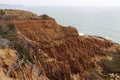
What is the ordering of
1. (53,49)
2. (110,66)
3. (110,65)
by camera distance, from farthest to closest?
1. (110,65)
2. (110,66)
3. (53,49)

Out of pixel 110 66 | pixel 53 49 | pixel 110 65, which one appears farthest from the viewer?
pixel 110 65

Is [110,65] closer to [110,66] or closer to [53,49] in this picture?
[110,66]

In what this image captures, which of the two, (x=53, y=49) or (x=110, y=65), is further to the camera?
(x=110, y=65)

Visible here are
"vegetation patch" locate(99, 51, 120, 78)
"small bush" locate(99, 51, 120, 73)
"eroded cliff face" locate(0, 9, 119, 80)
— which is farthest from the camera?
"small bush" locate(99, 51, 120, 73)

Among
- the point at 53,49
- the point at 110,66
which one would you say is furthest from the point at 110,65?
the point at 53,49

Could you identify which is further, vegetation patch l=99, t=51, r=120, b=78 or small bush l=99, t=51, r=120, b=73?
small bush l=99, t=51, r=120, b=73

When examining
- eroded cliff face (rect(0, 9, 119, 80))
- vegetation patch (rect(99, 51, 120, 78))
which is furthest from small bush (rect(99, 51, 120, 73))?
eroded cliff face (rect(0, 9, 119, 80))

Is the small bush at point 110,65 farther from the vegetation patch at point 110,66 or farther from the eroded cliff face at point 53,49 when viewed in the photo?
the eroded cliff face at point 53,49

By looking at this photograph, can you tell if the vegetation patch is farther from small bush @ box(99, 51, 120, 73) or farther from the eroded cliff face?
the eroded cliff face

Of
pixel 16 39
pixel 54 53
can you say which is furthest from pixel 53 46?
pixel 16 39
